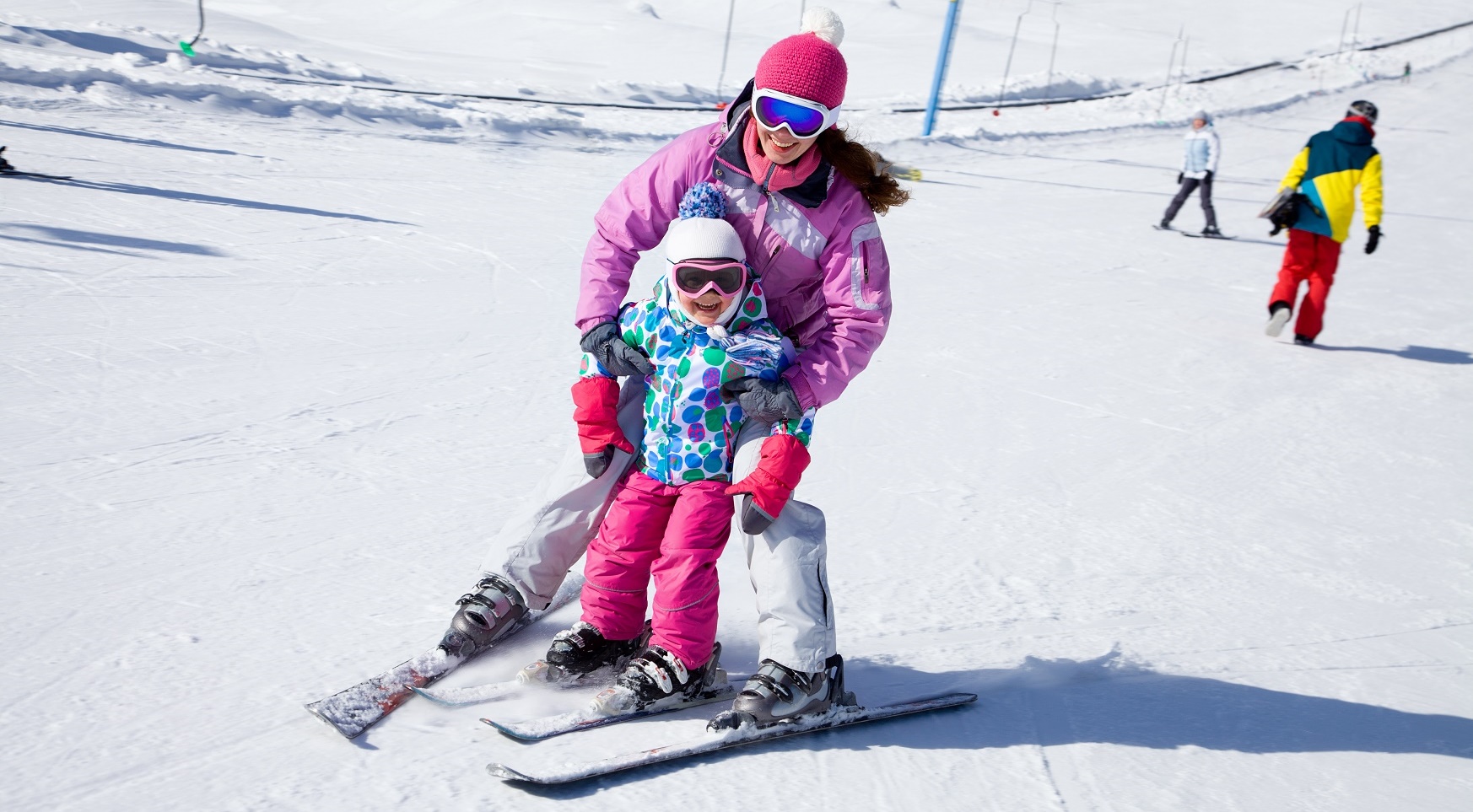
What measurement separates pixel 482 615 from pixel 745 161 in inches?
47.6

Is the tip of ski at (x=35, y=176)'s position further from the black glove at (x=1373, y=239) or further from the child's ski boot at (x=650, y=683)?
the black glove at (x=1373, y=239)

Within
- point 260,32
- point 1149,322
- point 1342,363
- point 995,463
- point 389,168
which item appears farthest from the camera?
point 260,32

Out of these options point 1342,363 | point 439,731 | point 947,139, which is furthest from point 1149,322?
point 947,139

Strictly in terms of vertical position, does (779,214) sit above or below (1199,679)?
above

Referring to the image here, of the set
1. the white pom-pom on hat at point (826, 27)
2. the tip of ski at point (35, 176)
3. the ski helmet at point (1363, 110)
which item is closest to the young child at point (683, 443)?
the white pom-pom on hat at point (826, 27)

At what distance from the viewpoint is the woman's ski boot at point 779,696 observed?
2533mm

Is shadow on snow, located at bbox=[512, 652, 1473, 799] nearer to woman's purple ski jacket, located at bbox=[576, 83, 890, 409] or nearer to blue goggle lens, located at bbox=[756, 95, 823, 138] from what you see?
woman's purple ski jacket, located at bbox=[576, 83, 890, 409]

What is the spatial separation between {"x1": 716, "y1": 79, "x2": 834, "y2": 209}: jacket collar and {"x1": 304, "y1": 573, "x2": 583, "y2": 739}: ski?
1.31 metres

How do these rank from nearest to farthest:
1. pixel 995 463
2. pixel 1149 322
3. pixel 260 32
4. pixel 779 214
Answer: pixel 779 214 < pixel 995 463 < pixel 1149 322 < pixel 260 32

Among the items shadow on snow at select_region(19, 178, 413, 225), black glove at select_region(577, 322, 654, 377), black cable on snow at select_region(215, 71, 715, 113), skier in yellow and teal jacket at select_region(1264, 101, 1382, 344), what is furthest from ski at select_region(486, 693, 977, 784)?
black cable on snow at select_region(215, 71, 715, 113)

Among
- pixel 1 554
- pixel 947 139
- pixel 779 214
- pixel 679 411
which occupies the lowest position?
pixel 1 554

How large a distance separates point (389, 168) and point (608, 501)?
7938 mm

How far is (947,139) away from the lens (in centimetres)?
1547

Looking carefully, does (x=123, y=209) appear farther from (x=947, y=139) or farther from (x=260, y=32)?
(x=260, y=32)
